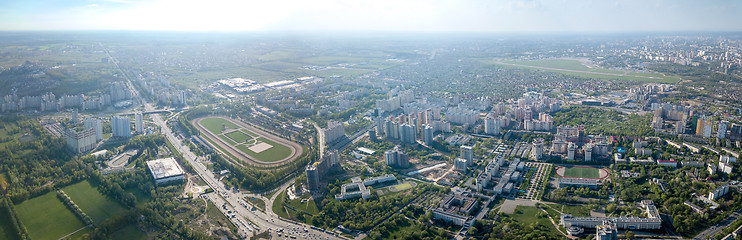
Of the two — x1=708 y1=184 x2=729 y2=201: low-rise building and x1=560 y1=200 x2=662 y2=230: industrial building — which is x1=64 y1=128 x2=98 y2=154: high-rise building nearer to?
x1=560 y1=200 x2=662 y2=230: industrial building

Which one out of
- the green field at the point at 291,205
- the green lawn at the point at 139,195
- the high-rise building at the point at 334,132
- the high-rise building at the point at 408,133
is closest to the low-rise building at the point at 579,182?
the high-rise building at the point at 408,133

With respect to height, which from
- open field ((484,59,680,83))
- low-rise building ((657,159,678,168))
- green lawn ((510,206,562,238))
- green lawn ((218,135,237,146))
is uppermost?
open field ((484,59,680,83))

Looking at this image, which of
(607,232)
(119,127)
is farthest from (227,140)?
(607,232)

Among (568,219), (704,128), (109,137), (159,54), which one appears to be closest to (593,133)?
(704,128)

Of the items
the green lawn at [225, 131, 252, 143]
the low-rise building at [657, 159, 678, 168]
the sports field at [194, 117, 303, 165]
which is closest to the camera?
the low-rise building at [657, 159, 678, 168]

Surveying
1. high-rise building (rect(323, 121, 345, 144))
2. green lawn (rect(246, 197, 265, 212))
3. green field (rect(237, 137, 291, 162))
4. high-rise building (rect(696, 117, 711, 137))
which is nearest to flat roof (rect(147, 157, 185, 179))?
green field (rect(237, 137, 291, 162))

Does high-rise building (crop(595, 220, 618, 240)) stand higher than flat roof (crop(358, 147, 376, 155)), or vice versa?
flat roof (crop(358, 147, 376, 155))
